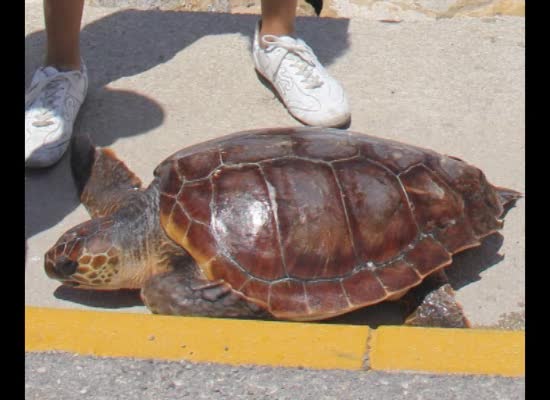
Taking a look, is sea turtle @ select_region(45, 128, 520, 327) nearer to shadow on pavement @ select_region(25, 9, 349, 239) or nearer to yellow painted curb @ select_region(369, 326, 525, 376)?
yellow painted curb @ select_region(369, 326, 525, 376)

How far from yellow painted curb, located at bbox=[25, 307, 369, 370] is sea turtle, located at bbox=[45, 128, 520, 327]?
0.10 metres

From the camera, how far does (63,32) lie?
451 centimetres

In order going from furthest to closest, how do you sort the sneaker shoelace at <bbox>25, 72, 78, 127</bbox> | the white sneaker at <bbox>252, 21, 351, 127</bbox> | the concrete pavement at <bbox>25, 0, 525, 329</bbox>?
the white sneaker at <bbox>252, 21, 351, 127</bbox> < the sneaker shoelace at <bbox>25, 72, 78, 127</bbox> < the concrete pavement at <bbox>25, 0, 525, 329</bbox>

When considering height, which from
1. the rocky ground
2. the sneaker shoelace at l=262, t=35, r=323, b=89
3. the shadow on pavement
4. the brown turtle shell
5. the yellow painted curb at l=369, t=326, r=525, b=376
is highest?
the brown turtle shell

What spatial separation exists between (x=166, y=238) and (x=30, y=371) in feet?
2.25

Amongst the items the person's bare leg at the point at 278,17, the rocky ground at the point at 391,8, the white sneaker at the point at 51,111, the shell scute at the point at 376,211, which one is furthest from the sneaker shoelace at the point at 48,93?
the rocky ground at the point at 391,8

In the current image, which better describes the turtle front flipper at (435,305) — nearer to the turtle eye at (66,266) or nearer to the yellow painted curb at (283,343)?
the yellow painted curb at (283,343)

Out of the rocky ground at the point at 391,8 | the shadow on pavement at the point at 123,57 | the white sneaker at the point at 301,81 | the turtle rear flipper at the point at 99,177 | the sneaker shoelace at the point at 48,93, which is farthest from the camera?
the rocky ground at the point at 391,8

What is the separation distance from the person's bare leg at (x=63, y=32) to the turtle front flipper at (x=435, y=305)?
192 centimetres

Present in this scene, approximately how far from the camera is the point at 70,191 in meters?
4.16

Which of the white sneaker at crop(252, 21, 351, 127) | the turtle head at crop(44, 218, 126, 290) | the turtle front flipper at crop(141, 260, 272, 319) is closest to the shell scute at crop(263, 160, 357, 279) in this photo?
the turtle front flipper at crop(141, 260, 272, 319)

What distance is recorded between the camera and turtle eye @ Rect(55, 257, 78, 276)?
3.54 meters

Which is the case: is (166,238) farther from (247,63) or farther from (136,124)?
(247,63)

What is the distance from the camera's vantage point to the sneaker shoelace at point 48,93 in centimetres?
436
